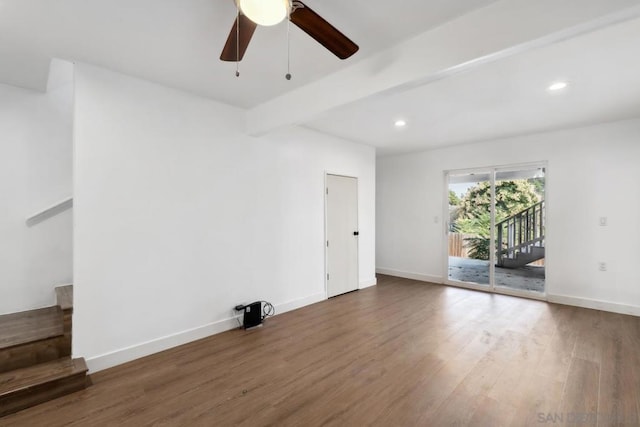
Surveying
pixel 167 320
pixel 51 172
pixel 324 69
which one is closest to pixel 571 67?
pixel 324 69

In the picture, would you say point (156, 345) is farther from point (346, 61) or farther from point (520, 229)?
point (520, 229)

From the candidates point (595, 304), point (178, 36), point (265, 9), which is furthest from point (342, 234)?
point (265, 9)

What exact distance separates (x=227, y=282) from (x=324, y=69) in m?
2.49

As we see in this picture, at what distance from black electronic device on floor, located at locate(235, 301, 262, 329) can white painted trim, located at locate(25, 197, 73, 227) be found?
2.14m

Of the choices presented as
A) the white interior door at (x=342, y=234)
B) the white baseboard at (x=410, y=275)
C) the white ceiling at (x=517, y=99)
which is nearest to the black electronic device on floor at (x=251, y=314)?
the white interior door at (x=342, y=234)

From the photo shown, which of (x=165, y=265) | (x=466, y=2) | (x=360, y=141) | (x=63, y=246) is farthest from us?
(x=360, y=141)

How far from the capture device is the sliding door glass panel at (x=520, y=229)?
461 cm

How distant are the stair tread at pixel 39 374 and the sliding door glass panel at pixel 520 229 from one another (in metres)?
5.67

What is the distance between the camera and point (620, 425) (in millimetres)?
1835

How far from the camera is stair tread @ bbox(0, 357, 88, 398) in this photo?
2.02 m

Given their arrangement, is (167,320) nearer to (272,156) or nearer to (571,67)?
(272,156)

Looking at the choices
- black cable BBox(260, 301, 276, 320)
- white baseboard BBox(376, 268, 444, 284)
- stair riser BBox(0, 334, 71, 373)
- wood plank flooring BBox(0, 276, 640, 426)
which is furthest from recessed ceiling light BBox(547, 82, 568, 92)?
stair riser BBox(0, 334, 71, 373)

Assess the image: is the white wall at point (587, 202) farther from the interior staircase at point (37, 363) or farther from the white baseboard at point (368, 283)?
the interior staircase at point (37, 363)

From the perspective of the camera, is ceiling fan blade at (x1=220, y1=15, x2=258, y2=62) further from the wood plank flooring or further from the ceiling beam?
the wood plank flooring
